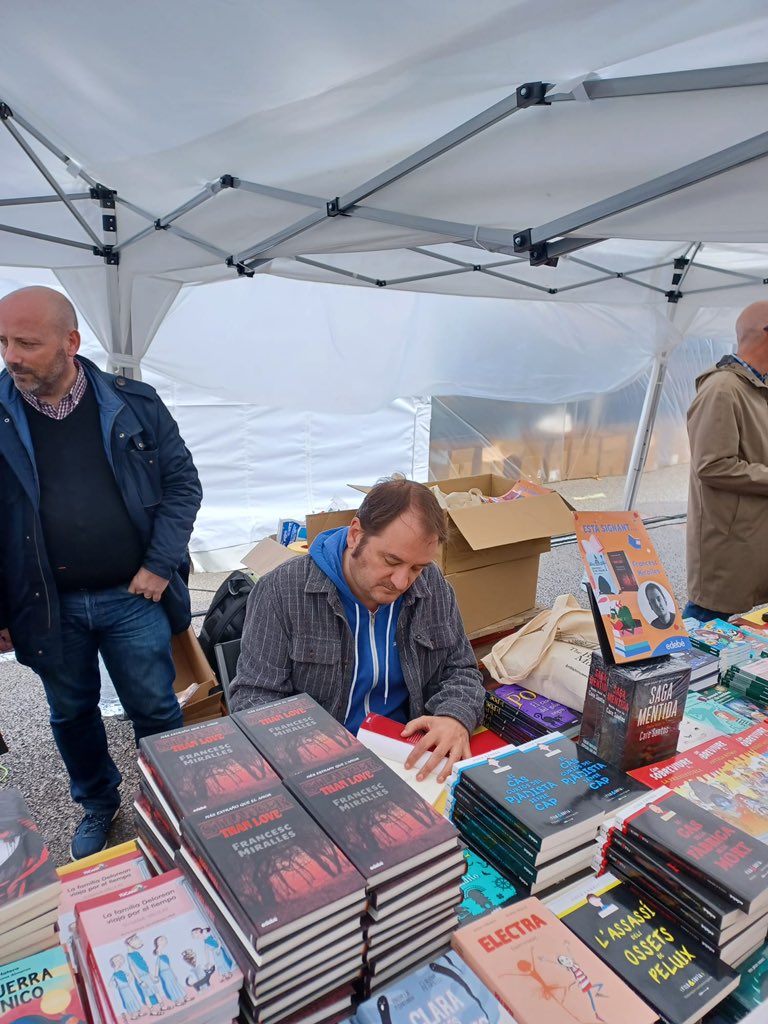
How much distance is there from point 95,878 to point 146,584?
3.75 ft

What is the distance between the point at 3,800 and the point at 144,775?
19 cm

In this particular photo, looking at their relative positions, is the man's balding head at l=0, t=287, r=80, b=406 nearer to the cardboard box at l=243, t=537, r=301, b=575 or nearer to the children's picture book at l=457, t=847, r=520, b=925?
the cardboard box at l=243, t=537, r=301, b=575

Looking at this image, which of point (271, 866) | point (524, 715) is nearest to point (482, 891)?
point (271, 866)

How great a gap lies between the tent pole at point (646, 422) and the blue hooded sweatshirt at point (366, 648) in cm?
424

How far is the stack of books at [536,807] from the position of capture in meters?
0.92

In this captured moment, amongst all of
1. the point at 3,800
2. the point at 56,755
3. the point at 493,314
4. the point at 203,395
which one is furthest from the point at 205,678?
the point at 493,314

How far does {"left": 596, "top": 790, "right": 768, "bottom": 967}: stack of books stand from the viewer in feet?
2.68

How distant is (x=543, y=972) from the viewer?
2.42 ft

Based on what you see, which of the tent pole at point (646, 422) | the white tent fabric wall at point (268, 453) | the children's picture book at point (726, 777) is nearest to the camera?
the children's picture book at point (726, 777)

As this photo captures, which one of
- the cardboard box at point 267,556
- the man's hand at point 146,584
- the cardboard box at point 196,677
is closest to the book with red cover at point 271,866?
the man's hand at point 146,584

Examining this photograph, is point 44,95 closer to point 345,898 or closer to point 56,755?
point 345,898

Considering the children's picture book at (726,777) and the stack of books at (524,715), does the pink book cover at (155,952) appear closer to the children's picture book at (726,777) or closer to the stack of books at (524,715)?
the children's picture book at (726,777)

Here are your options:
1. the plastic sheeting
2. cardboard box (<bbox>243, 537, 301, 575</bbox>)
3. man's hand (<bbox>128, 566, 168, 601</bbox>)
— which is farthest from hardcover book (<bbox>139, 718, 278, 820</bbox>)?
the plastic sheeting

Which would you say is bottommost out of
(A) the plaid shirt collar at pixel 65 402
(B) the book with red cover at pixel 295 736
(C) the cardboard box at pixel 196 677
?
(C) the cardboard box at pixel 196 677
